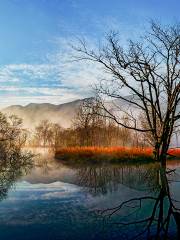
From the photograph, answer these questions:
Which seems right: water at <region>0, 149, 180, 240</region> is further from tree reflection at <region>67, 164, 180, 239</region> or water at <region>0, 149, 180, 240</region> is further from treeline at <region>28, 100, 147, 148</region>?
treeline at <region>28, 100, 147, 148</region>

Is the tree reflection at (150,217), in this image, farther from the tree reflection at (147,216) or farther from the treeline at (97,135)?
the treeline at (97,135)

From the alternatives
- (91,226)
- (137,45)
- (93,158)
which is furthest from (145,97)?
(93,158)

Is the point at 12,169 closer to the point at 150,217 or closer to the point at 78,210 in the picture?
the point at 78,210

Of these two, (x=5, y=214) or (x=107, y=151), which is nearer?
(x=5, y=214)


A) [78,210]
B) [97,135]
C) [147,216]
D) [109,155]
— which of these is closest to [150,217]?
[147,216]

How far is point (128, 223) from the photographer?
7645 mm

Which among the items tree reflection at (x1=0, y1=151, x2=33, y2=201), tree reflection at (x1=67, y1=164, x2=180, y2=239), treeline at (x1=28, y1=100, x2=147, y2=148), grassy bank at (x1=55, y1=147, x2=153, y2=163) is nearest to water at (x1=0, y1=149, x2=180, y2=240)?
tree reflection at (x1=67, y1=164, x2=180, y2=239)

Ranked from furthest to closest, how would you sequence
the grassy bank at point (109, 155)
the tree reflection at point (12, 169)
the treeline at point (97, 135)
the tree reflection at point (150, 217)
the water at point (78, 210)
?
the treeline at point (97, 135)
the grassy bank at point (109, 155)
the tree reflection at point (12, 169)
the water at point (78, 210)
the tree reflection at point (150, 217)

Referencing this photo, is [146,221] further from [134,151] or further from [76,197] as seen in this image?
[134,151]

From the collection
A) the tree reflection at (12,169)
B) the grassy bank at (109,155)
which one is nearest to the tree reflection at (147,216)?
the tree reflection at (12,169)

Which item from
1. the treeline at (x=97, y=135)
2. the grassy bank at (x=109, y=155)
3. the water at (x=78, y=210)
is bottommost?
the water at (x=78, y=210)

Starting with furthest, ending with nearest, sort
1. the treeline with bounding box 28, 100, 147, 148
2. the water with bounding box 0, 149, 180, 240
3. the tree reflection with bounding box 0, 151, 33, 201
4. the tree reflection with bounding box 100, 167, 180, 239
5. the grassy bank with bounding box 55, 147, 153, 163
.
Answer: the treeline with bounding box 28, 100, 147, 148
the grassy bank with bounding box 55, 147, 153, 163
the tree reflection with bounding box 0, 151, 33, 201
the water with bounding box 0, 149, 180, 240
the tree reflection with bounding box 100, 167, 180, 239

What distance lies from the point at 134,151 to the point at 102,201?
1890cm

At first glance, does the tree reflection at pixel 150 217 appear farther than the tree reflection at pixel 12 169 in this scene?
No
